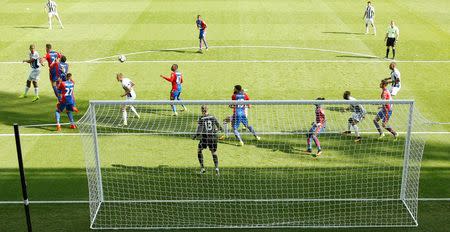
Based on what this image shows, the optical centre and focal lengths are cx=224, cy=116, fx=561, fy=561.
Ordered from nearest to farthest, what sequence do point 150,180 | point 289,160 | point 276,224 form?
point 276,224 < point 150,180 < point 289,160

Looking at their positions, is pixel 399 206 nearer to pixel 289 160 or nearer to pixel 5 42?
pixel 289 160

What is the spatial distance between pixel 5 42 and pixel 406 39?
68.4ft

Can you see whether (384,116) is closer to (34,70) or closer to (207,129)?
(207,129)

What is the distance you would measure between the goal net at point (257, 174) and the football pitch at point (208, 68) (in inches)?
5.2

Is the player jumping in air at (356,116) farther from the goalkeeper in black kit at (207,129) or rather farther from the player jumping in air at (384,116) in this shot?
the goalkeeper in black kit at (207,129)

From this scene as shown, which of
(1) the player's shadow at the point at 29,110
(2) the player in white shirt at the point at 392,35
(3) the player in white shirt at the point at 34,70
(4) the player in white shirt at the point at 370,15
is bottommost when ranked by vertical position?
(1) the player's shadow at the point at 29,110

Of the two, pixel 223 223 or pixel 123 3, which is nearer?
pixel 223 223

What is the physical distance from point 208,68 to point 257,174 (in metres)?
10.8

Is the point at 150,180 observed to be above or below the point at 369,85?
below

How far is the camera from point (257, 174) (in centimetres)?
1500

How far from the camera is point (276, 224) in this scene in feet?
41.5

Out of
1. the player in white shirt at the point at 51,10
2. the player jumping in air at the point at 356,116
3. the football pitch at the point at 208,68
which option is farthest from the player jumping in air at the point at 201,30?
Answer: the player jumping in air at the point at 356,116

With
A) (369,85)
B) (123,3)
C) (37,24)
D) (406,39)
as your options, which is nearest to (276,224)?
(369,85)

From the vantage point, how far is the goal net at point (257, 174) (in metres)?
12.9
